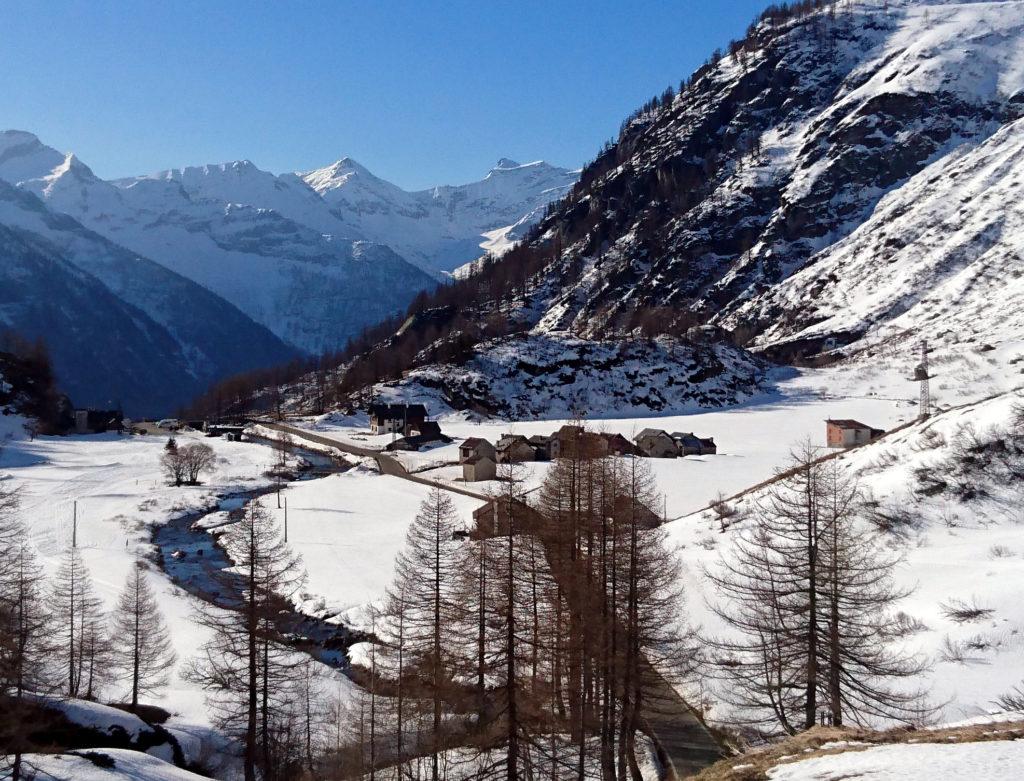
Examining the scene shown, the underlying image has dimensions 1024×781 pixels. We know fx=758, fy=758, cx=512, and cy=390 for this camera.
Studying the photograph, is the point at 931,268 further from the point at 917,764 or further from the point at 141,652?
the point at 917,764

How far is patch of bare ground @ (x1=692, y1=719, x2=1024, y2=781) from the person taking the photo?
44.6 ft

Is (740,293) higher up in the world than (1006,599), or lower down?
higher up

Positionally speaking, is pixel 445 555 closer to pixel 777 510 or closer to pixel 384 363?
pixel 777 510

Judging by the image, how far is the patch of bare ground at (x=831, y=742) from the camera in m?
13.6

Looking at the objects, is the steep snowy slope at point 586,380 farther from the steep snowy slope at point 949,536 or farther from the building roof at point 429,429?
the steep snowy slope at point 949,536

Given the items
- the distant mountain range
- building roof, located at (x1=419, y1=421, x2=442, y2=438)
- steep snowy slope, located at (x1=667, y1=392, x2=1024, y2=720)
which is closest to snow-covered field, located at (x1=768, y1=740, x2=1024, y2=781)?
steep snowy slope, located at (x1=667, y1=392, x2=1024, y2=720)

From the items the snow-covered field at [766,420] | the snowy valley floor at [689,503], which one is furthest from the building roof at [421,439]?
the snowy valley floor at [689,503]

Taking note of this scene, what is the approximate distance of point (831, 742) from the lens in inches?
592

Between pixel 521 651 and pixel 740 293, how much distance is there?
173m

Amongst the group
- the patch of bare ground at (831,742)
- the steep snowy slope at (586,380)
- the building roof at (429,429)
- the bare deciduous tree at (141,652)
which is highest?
the steep snowy slope at (586,380)

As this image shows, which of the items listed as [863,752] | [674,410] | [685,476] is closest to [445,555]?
[863,752]

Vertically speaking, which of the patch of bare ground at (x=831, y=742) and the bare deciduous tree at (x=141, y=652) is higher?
the patch of bare ground at (x=831, y=742)

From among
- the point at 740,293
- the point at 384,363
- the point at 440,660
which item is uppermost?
the point at 740,293

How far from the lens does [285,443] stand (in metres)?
99.6
